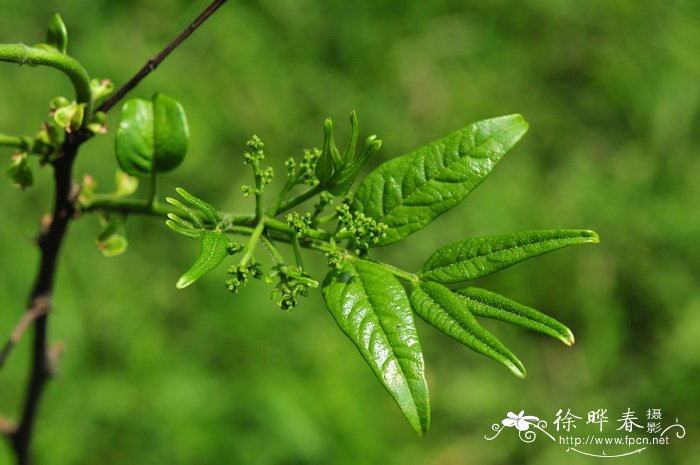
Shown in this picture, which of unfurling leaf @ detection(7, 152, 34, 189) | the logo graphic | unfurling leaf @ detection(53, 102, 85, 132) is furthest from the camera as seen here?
the logo graphic

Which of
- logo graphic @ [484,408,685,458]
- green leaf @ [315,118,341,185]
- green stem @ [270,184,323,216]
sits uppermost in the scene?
green leaf @ [315,118,341,185]

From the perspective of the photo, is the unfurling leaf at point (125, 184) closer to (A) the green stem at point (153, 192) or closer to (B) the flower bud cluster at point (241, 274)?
(A) the green stem at point (153, 192)

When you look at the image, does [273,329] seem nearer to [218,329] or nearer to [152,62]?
[218,329]

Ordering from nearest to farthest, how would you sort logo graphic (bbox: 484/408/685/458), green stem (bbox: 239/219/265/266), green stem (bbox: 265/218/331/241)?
green stem (bbox: 239/219/265/266) → green stem (bbox: 265/218/331/241) → logo graphic (bbox: 484/408/685/458)

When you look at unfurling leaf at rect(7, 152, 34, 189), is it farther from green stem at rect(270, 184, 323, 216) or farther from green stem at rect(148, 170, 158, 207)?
green stem at rect(270, 184, 323, 216)

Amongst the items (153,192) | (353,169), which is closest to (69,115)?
(153,192)

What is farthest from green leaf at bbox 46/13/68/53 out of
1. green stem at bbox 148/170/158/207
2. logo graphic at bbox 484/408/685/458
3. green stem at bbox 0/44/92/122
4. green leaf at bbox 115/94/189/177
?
logo graphic at bbox 484/408/685/458

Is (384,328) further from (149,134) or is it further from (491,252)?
(149,134)
